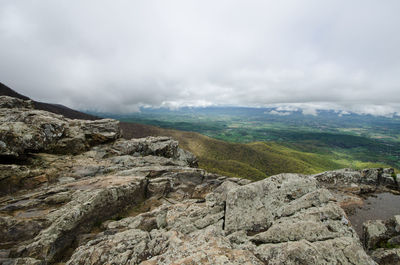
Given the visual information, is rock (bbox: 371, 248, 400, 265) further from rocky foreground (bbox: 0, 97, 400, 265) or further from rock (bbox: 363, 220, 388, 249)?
rock (bbox: 363, 220, 388, 249)

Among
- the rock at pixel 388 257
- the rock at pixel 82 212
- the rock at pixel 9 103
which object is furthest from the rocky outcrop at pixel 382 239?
the rock at pixel 9 103

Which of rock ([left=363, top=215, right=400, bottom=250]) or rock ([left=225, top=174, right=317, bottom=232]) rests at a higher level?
rock ([left=225, top=174, right=317, bottom=232])

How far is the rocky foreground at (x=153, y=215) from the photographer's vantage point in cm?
1166

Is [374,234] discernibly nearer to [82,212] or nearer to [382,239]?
[382,239]

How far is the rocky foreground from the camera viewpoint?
11656 mm

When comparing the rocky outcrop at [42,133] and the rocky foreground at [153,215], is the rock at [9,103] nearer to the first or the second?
the rocky outcrop at [42,133]

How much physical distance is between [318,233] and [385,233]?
A: 1224 centimetres

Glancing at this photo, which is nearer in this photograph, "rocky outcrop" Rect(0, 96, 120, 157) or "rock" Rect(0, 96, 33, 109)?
"rocky outcrop" Rect(0, 96, 120, 157)

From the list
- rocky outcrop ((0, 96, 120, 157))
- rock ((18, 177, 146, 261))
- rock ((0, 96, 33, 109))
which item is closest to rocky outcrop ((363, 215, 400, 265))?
rock ((18, 177, 146, 261))

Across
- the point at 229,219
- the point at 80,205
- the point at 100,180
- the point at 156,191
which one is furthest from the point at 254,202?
the point at 100,180

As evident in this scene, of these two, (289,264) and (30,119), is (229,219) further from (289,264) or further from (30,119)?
(30,119)

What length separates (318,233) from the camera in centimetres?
1323

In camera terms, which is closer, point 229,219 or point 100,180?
point 229,219

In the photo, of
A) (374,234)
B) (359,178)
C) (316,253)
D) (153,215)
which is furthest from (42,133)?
(359,178)
